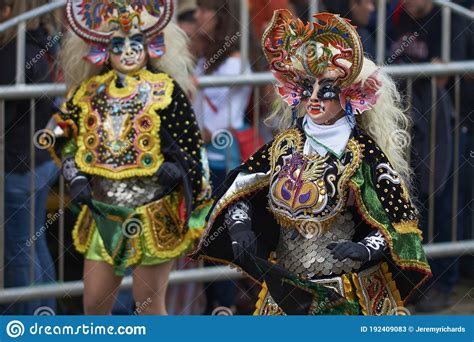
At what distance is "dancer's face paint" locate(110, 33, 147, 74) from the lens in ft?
29.2

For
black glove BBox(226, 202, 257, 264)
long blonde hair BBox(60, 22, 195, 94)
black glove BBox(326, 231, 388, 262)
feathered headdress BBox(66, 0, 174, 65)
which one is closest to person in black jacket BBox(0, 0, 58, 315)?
long blonde hair BBox(60, 22, 195, 94)

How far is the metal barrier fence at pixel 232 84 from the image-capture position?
931 cm

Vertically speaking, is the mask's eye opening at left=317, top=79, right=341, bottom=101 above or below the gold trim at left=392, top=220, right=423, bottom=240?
above

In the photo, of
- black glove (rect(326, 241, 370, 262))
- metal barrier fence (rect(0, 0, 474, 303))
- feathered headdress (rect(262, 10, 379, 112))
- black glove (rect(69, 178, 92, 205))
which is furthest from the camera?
metal barrier fence (rect(0, 0, 474, 303))

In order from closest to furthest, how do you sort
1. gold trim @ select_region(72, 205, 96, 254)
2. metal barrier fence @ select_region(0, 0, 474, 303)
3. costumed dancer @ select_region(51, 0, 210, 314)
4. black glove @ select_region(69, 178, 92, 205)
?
black glove @ select_region(69, 178, 92, 205), costumed dancer @ select_region(51, 0, 210, 314), gold trim @ select_region(72, 205, 96, 254), metal barrier fence @ select_region(0, 0, 474, 303)

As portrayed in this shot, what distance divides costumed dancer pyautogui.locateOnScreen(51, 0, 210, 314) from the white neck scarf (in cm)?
138

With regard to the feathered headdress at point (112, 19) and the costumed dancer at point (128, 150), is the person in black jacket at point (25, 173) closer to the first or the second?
the costumed dancer at point (128, 150)

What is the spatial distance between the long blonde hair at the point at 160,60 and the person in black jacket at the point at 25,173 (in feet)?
0.58

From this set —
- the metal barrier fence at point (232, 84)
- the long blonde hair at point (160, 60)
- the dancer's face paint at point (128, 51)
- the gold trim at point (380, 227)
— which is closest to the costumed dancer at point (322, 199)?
the gold trim at point (380, 227)

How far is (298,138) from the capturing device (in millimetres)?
7641

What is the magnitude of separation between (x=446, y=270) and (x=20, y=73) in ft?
9.09

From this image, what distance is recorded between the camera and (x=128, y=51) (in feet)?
29.2

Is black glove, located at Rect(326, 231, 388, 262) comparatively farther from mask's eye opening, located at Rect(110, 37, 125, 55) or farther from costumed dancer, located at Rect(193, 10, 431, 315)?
mask's eye opening, located at Rect(110, 37, 125, 55)

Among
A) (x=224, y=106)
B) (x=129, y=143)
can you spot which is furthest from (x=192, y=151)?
(x=224, y=106)
